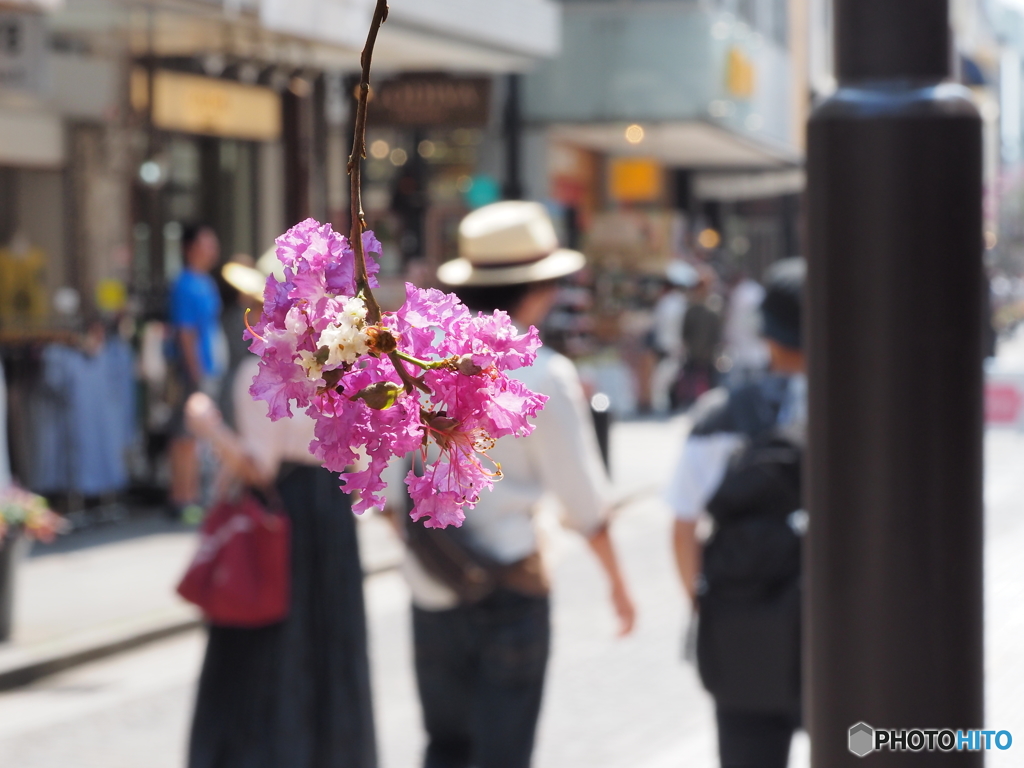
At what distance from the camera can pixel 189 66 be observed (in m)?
15.9

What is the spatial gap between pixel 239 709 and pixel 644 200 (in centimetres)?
2485

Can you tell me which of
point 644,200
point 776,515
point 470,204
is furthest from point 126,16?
point 644,200

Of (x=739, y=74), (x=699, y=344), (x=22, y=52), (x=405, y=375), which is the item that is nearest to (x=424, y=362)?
(x=405, y=375)

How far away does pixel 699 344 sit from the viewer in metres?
22.0

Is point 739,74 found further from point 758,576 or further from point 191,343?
point 758,576

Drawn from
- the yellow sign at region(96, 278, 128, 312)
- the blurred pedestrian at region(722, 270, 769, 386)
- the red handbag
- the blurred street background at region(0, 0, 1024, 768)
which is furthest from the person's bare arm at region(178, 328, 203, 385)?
the blurred pedestrian at region(722, 270, 769, 386)

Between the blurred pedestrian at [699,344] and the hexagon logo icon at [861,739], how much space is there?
20054 mm

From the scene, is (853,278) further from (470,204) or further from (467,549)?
(470,204)

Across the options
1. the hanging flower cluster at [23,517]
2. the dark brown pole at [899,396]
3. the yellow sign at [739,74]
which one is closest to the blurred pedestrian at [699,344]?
the yellow sign at [739,74]

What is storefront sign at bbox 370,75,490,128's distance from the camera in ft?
58.0

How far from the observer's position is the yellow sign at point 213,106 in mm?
15719

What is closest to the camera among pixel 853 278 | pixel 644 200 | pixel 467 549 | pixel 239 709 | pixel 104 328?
pixel 853 278

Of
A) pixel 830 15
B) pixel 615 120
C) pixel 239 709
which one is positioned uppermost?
pixel 615 120

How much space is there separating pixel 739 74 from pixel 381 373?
23539 mm
